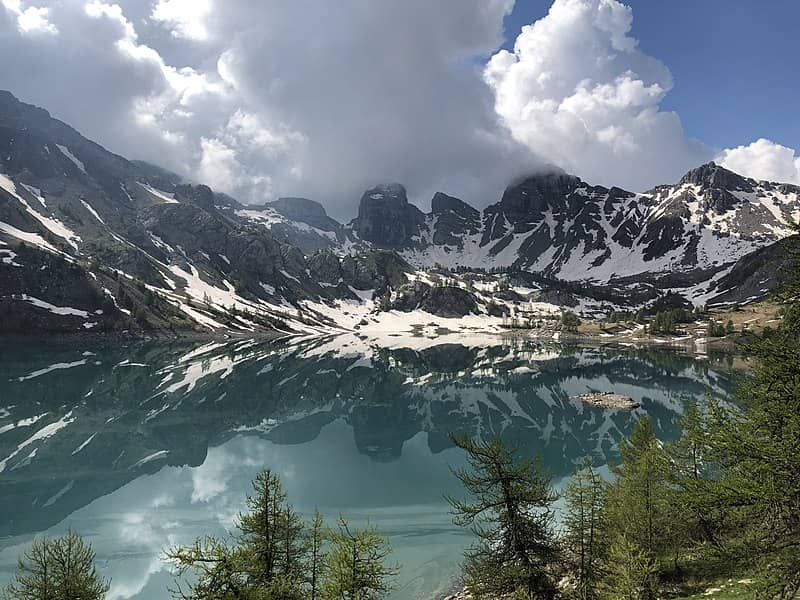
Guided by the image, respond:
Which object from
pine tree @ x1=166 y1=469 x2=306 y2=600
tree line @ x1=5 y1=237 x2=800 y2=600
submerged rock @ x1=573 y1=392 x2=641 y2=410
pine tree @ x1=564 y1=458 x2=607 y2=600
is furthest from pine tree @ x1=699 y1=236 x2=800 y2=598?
submerged rock @ x1=573 y1=392 x2=641 y2=410

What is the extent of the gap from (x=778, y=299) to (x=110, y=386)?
100869 millimetres

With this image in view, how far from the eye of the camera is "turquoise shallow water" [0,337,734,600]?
33.2 metres

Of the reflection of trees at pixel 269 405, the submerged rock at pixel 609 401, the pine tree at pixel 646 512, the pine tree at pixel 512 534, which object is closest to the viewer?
the pine tree at pixel 512 534

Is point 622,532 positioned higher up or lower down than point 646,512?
lower down

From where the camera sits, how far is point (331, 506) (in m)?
38.5

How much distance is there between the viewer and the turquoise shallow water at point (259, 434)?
3316cm

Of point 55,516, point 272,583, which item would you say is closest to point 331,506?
point 55,516

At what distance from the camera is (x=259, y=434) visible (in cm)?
6366

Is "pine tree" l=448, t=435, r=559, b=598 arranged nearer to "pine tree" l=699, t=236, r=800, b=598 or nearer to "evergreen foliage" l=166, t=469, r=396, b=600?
"evergreen foliage" l=166, t=469, r=396, b=600

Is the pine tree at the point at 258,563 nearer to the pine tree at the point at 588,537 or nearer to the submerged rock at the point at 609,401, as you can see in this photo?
the pine tree at the point at 588,537

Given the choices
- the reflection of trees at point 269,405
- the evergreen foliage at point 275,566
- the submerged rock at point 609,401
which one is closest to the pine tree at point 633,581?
the evergreen foliage at point 275,566

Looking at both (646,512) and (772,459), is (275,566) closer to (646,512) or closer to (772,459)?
(772,459)

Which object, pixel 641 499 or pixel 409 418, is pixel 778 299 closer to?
pixel 641 499

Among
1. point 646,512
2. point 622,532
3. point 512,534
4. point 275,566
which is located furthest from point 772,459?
point 275,566
